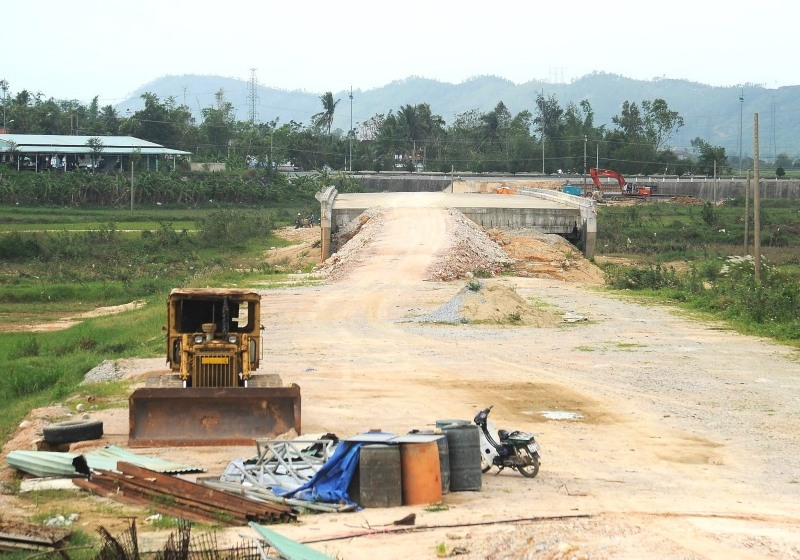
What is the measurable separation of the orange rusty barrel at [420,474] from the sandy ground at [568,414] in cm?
21

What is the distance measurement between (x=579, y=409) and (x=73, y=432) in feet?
29.1

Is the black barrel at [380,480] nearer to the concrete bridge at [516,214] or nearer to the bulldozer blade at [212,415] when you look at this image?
the bulldozer blade at [212,415]

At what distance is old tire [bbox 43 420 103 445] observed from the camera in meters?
16.3

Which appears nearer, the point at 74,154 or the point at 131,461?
the point at 131,461

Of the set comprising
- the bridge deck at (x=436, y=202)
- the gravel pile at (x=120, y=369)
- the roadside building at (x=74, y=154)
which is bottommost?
the gravel pile at (x=120, y=369)

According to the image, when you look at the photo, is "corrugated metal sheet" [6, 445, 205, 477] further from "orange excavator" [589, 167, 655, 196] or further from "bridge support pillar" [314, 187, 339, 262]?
"orange excavator" [589, 167, 655, 196]

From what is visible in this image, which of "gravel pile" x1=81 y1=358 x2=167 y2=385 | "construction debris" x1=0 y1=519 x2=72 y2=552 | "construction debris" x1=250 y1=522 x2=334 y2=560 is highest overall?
"construction debris" x1=250 y1=522 x2=334 y2=560

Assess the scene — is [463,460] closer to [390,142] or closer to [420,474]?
[420,474]

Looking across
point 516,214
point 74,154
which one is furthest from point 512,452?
point 74,154

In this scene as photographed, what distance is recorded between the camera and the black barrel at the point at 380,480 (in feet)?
42.8

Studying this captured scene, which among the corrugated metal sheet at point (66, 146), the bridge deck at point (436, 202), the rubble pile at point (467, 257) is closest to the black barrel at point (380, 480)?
the rubble pile at point (467, 257)

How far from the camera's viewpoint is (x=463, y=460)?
1388 centimetres

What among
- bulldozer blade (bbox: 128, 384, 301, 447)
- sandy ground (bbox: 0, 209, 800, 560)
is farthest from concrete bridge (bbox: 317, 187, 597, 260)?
bulldozer blade (bbox: 128, 384, 301, 447)

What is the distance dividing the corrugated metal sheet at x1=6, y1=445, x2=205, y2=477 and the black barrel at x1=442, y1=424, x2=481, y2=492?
3224 millimetres
